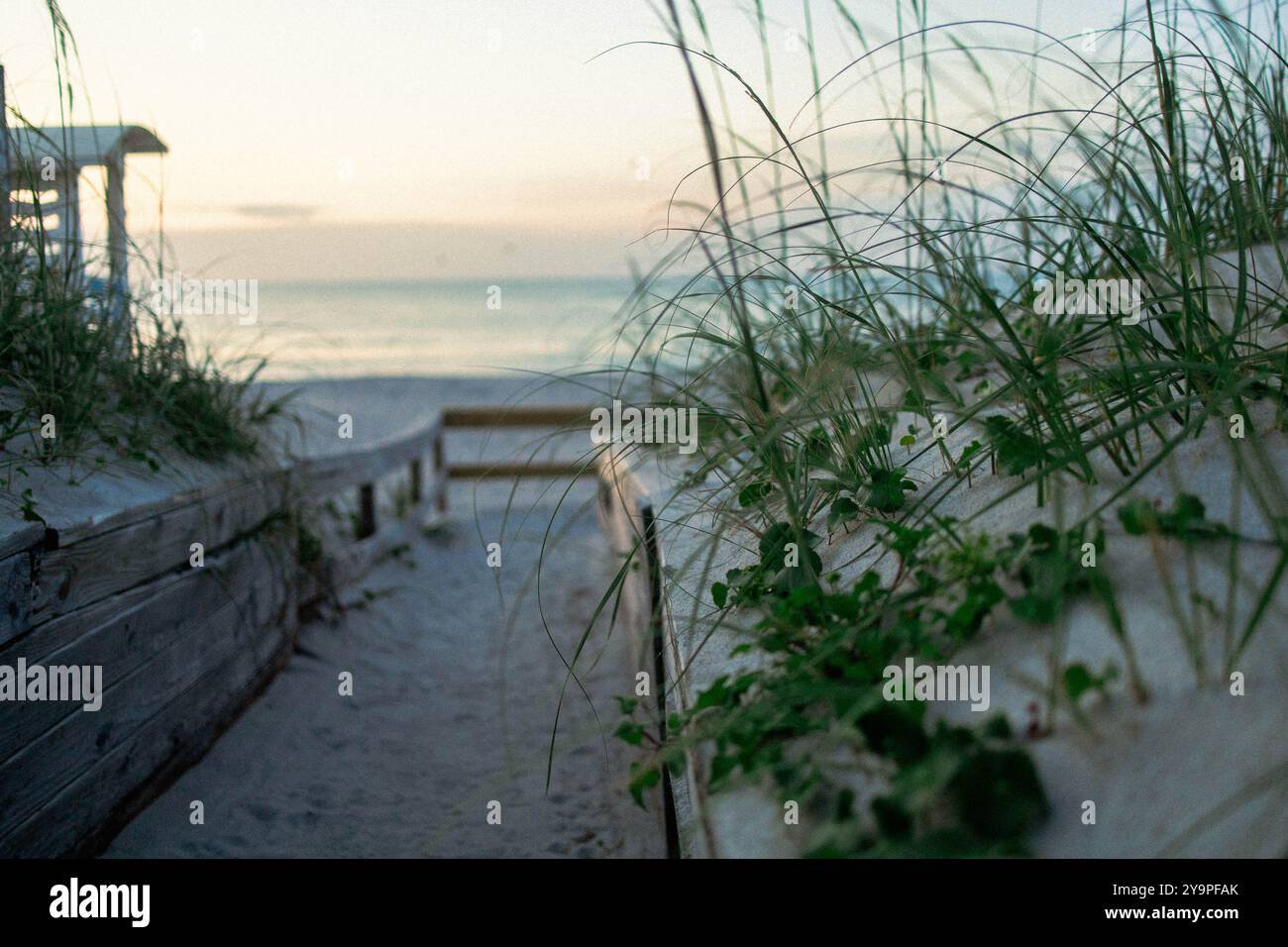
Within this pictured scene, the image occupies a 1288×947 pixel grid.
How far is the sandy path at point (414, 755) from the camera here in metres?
2.32

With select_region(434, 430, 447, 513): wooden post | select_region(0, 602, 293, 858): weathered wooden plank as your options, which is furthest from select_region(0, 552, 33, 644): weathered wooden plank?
select_region(434, 430, 447, 513): wooden post

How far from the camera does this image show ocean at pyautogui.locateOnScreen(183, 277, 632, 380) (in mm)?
3338

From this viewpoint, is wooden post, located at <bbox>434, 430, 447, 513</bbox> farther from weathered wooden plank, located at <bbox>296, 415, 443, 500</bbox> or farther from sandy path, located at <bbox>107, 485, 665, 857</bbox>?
sandy path, located at <bbox>107, 485, 665, 857</bbox>

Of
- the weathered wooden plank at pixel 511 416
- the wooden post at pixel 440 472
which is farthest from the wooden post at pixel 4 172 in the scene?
the weathered wooden plank at pixel 511 416

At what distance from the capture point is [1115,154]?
5.03ft

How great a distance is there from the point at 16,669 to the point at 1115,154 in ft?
7.21

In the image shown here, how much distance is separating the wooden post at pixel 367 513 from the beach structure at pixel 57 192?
202cm

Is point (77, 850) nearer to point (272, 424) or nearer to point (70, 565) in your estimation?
point (70, 565)

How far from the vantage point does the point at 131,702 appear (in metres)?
2.25

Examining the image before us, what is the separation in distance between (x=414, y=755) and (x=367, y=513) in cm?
233

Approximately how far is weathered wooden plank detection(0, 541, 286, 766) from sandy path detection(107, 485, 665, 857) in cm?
44

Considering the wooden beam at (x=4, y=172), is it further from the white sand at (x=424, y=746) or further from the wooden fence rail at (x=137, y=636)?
the white sand at (x=424, y=746)

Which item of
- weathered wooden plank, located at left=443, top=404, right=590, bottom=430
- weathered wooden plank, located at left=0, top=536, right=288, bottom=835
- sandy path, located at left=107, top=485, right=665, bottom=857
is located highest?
weathered wooden plank, located at left=443, top=404, right=590, bottom=430

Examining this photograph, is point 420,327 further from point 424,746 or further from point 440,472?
point 424,746
